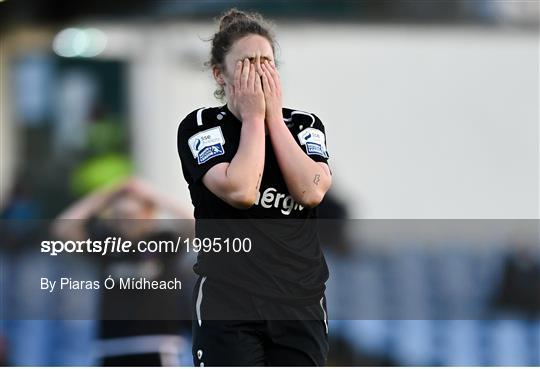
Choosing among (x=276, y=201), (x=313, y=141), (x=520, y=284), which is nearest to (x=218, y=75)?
(x=313, y=141)

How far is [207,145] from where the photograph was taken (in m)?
3.45

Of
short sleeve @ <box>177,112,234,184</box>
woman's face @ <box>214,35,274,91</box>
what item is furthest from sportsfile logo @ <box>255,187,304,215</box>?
woman's face @ <box>214,35,274,91</box>

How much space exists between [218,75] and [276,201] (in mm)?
547

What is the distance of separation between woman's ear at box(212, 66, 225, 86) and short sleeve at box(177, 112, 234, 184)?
0.57ft

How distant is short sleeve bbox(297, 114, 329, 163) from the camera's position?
350cm

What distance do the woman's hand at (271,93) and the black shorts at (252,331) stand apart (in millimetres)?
621

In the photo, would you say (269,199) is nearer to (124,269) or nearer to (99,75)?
(124,269)

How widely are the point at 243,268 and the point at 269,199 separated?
0.26 meters

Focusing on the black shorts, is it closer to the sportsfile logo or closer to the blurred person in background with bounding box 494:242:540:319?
the sportsfile logo

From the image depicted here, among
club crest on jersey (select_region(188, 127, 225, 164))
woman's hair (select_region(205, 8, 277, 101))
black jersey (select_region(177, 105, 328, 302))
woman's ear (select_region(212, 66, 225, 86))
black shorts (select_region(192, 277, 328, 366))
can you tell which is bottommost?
black shorts (select_region(192, 277, 328, 366))

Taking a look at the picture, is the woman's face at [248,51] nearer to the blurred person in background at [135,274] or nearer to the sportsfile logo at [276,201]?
the sportsfile logo at [276,201]

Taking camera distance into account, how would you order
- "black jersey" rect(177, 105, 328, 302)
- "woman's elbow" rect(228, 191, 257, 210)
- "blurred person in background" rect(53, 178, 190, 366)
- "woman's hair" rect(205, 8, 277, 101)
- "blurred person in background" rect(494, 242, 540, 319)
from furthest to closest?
"blurred person in background" rect(494, 242, 540, 319) → "blurred person in background" rect(53, 178, 190, 366) → "woman's hair" rect(205, 8, 277, 101) → "black jersey" rect(177, 105, 328, 302) → "woman's elbow" rect(228, 191, 257, 210)

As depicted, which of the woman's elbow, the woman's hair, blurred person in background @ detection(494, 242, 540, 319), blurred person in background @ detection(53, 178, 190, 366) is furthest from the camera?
blurred person in background @ detection(494, 242, 540, 319)

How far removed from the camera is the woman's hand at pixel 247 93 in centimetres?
341
